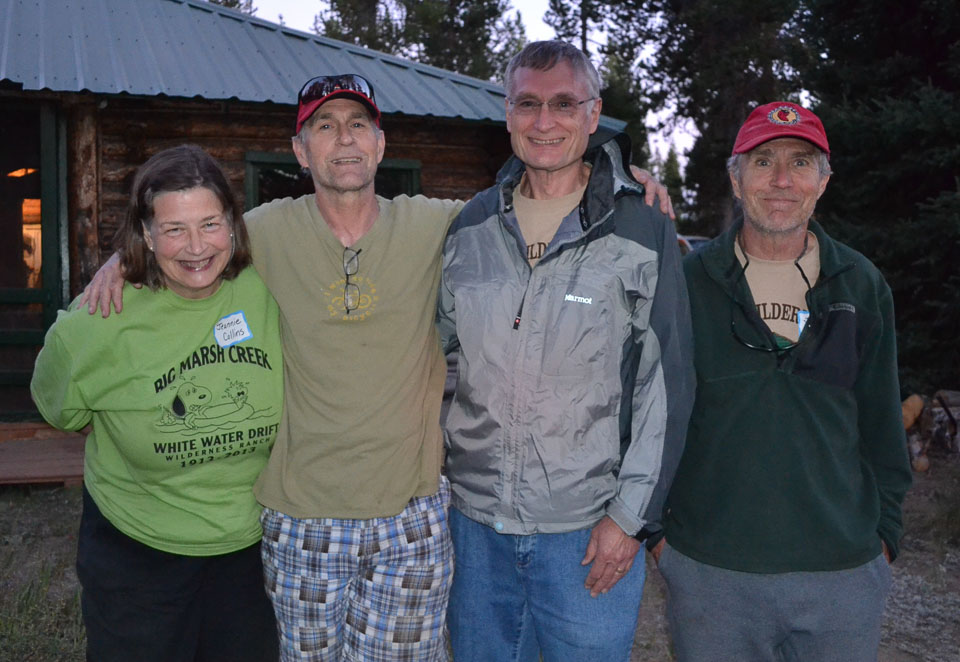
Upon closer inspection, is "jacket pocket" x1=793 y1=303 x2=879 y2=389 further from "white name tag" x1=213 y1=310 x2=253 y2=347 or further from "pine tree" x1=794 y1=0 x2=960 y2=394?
"pine tree" x1=794 y1=0 x2=960 y2=394

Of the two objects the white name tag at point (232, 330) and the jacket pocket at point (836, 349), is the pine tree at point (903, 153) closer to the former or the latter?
the jacket pocket at point (836, 349)

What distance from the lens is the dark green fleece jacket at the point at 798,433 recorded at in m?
2.41

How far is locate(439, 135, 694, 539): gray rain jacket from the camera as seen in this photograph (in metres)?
2.37

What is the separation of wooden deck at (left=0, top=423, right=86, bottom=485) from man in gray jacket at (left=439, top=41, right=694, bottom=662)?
5.21 metres

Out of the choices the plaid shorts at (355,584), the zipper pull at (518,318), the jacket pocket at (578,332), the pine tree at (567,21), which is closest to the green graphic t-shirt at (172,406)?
the plaid shorts at (355,584)

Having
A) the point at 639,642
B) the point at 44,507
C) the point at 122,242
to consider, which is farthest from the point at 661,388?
the point at 44,507

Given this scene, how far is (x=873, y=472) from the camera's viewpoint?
2.56 m

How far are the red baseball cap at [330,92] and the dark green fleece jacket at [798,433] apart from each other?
127 centimetres

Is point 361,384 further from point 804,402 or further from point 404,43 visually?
point 404,43

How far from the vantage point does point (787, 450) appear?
2.40 metres

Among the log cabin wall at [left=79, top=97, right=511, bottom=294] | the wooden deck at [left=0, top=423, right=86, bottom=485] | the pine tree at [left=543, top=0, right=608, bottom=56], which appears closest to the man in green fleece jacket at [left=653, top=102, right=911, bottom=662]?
the wooden deck at [left=0, top=423, right=86, bottom=485]

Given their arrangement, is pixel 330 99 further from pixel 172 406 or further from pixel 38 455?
pixel 38 455

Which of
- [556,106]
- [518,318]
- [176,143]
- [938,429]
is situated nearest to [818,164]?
[556,106]

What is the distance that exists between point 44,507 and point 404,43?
2401 cm
